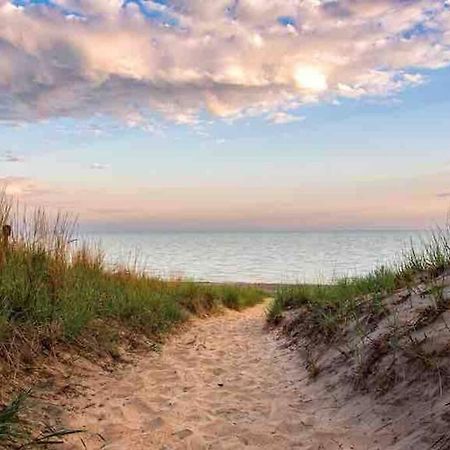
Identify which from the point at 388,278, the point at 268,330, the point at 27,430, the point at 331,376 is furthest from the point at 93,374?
the point at 268,330

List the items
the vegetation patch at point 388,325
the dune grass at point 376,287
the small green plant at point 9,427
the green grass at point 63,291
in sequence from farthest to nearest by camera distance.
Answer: the dune grass at point 376,287 < the green grass at point 63,291 < the vegetation patch at point 388,325 < the small green plant at point 9,427

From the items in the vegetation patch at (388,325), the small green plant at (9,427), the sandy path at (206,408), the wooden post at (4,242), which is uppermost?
the wooden post at (4,242)

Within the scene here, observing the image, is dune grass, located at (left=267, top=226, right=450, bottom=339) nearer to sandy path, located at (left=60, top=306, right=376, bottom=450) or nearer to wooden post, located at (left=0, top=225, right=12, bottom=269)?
sandy path, located at (left=60, top=306, right=376, bottom=450)

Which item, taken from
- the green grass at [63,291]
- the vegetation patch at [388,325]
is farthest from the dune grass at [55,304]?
the vegetation patch at [388,325]

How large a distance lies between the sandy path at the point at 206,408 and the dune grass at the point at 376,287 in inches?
29.6

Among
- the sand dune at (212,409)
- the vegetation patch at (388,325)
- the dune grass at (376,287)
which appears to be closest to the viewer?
the sand dune at (212,409)

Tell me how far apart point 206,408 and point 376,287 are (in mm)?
3753

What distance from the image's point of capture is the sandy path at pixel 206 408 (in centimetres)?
390

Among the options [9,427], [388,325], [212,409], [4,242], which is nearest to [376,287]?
[388,325]

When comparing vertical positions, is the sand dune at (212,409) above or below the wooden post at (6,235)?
below

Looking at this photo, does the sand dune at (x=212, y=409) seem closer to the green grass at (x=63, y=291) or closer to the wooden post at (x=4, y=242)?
the green grass at (x=63, y=291)

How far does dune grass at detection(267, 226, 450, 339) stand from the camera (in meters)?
6.36

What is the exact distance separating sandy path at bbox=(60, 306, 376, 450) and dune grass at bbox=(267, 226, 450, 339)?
751 millimetres

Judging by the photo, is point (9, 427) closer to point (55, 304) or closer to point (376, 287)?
point (55, 304)
